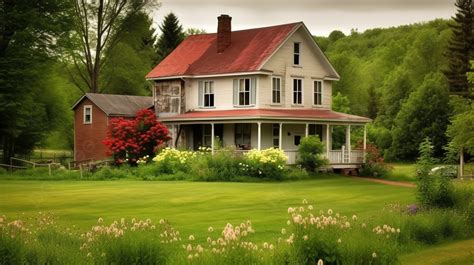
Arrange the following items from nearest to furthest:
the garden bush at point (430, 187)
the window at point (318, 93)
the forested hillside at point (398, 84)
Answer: the garden bush at point (430, 187), the window at point (318, 93), the forested hillside at point (398, 84)

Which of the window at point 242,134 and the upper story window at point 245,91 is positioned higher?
the upper story window at point 245,91

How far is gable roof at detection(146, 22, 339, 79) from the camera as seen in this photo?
4331 cm

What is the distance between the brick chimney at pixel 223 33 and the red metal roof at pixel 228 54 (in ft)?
1.18

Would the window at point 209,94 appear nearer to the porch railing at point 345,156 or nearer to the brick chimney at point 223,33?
the brick chimney at point 223,33

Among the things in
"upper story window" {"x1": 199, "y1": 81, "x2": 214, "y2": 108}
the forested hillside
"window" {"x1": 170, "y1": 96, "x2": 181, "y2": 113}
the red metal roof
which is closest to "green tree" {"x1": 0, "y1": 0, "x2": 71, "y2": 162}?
the red metal roof

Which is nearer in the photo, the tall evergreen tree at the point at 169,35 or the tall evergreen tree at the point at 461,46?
the tall evergreen tree at the point at 461,46

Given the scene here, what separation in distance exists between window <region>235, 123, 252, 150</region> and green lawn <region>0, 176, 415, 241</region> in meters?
A: 11.4

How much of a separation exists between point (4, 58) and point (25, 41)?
212 centimetres

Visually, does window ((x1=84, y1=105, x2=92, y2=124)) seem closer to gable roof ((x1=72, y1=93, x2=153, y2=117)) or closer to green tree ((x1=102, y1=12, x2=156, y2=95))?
gable roof ((x1=72, y1=93, x2=153, y2=117))

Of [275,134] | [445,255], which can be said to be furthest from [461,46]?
[445,255]

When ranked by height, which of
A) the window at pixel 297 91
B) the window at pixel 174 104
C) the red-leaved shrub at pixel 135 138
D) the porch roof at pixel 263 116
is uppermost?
the window at pixel 297 91

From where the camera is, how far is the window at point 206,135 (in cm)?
4612

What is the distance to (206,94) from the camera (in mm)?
45938

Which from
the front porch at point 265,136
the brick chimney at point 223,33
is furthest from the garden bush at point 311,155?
the brick chimney at point 223,33
